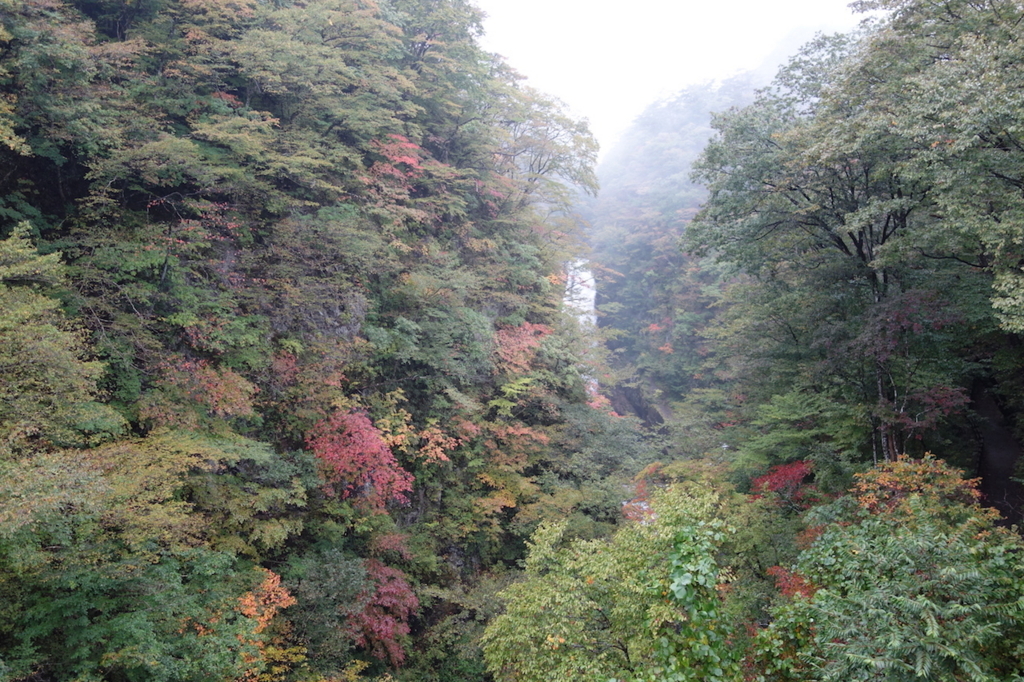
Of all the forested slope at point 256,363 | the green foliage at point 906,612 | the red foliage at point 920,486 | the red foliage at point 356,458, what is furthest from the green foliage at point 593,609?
the red foliage at point 356,458

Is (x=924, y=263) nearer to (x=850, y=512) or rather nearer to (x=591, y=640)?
(x=850, y=512)

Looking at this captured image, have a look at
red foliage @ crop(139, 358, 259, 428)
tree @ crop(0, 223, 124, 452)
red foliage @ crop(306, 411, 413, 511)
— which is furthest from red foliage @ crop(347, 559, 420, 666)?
tree @ crop(0, 223, 124, 452)

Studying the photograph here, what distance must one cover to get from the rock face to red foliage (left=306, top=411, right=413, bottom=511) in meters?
11.1

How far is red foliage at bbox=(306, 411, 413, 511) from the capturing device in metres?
10.1

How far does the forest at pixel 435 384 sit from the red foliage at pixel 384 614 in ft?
0.25

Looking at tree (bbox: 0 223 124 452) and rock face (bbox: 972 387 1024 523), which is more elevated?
rock face (bbox: 972 387 1024 523)

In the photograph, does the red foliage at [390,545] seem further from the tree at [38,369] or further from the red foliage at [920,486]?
the red foliage at [920,486]

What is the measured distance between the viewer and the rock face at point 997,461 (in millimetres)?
8727

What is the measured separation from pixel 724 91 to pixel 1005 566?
57677 millimetres

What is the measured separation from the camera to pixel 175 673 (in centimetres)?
604

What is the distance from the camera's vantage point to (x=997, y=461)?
971cm

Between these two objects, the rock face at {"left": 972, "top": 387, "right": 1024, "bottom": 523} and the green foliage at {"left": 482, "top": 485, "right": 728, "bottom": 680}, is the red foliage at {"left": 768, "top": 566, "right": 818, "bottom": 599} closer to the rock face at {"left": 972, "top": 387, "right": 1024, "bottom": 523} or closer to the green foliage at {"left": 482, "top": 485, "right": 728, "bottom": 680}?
the green foliage at {"left": 482, "top": 485, "right": 728, "bottom": 680}

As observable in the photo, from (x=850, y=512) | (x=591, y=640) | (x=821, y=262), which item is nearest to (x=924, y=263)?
(x=821, y=262)

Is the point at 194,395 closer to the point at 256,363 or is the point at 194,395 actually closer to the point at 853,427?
the point at 256,363
